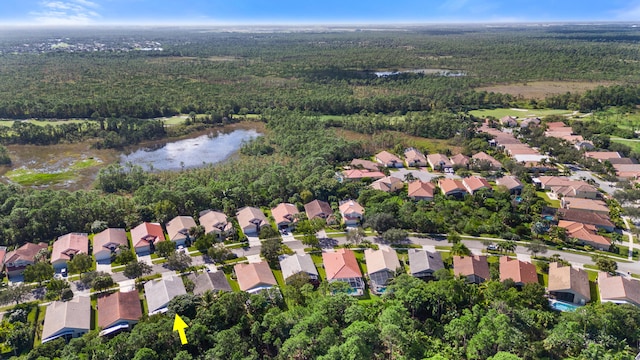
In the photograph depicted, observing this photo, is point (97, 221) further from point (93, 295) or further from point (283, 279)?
point (283, 279)

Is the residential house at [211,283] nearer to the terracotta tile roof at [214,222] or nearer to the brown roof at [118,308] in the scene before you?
the brown roof at [118,308]

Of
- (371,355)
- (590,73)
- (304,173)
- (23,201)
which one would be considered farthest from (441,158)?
(590,73)

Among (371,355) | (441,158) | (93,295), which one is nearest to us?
(371,355)

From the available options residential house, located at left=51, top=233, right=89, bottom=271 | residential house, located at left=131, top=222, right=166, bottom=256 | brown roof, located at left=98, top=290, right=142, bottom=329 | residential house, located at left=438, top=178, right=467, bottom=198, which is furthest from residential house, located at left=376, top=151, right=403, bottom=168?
brown roof, located at left=98, top=290, right=142, bottom=329

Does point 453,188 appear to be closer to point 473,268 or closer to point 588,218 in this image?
point 588,218

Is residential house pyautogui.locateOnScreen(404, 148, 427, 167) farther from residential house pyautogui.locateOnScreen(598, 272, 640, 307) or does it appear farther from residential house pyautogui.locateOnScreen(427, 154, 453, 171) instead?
residential house pyautogui.locateOnScreen(598, 272, 640, 307)

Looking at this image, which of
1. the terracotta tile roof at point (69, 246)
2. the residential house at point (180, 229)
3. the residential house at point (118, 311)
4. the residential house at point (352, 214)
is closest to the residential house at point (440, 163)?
the residential house at point (352, 214)
